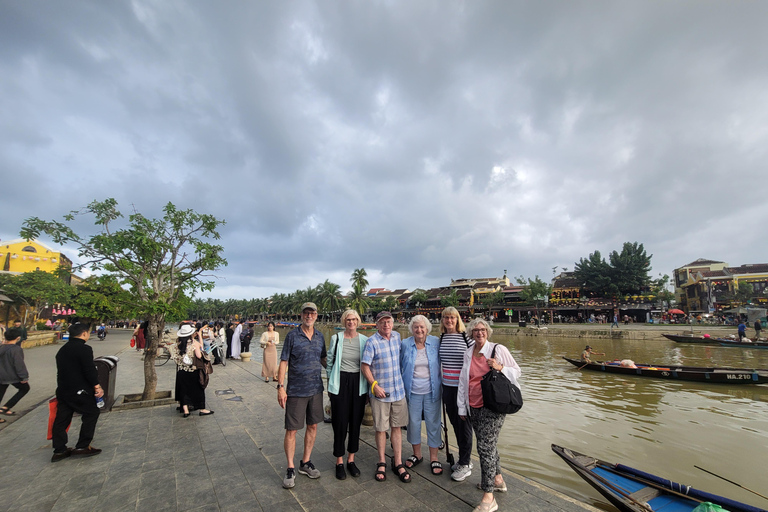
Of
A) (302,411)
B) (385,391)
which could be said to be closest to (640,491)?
(385,391)

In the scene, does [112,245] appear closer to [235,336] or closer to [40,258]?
[235,336]

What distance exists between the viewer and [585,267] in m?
52.1

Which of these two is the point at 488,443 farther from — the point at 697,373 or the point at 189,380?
the point at 697,373

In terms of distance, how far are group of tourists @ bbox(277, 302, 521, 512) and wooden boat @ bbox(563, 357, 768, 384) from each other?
14285 millimetres

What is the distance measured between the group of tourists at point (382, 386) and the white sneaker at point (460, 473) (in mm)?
11

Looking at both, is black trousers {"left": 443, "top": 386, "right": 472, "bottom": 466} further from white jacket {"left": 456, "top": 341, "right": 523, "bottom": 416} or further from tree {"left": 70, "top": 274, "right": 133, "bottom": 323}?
tree {"left": 70, "top": 274, "right": 133, "bottom": 323}

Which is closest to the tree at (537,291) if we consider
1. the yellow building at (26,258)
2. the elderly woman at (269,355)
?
the elderly woman at (269,355)

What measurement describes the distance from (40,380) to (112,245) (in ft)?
28.5

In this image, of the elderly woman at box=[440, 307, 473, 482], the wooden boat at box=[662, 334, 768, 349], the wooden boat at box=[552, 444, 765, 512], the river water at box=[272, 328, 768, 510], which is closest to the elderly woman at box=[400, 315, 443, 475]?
the elderly woman at box=[440, 307, 473, 482]

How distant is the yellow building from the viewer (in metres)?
41.4

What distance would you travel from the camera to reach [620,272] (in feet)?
160

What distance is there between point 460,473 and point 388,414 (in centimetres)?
101

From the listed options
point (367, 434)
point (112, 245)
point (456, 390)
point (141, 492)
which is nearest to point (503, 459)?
point (367, 434)

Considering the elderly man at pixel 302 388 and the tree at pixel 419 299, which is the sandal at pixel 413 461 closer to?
the elderly man at pixel 302 388
